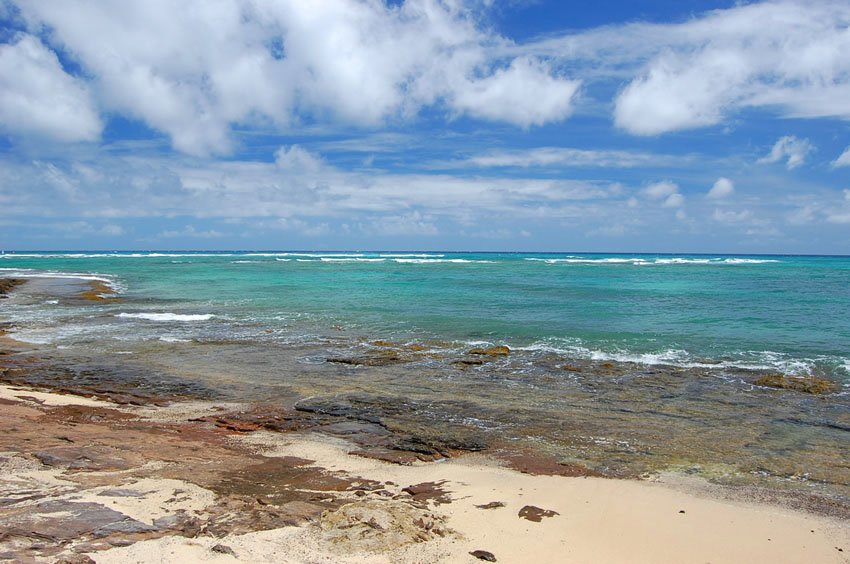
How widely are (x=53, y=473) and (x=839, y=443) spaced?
10750 mm

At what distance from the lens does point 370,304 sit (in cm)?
2709

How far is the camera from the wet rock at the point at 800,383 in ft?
37.9

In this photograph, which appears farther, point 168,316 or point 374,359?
point 168,316

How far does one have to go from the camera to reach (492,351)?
15.3 m

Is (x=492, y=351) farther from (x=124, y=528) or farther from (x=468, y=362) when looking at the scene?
(x=124, y=528)

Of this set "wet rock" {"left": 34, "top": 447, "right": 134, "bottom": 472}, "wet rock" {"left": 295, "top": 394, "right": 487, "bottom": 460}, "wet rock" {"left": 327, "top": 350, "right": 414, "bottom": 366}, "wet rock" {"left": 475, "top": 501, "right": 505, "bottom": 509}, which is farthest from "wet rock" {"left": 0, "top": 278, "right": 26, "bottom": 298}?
"wet rock" {"left": 475, "top": 501, "right": 505, "bottom": 509}

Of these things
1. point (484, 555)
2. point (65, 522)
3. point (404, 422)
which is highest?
point (65, 522)

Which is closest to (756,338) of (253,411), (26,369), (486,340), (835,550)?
(486,340)

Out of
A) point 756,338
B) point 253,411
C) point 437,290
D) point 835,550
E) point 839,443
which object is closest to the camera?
point 835,550

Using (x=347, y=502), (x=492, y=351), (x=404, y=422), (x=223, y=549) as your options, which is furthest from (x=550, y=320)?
(x=223, y=549)

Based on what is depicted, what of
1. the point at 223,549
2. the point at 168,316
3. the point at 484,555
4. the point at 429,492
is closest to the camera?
the point at 223,549

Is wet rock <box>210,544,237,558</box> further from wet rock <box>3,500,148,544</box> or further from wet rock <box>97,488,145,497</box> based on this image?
wet rock <box>97,488,145,497</box>

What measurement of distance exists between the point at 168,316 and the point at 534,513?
20.2m

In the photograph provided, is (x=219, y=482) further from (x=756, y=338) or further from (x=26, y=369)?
(x=756, y=338)
